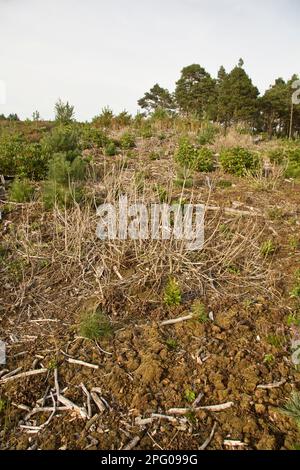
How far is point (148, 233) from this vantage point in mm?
3832

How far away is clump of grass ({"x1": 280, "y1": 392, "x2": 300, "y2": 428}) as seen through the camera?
84.6 inches

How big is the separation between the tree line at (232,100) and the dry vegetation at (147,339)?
20189mm

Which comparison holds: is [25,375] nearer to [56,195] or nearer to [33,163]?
[56,195]

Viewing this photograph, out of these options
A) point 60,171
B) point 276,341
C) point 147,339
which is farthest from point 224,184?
point 147,339

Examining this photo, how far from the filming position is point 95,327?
9.30 ft

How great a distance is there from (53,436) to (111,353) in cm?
71

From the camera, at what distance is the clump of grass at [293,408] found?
2148mm

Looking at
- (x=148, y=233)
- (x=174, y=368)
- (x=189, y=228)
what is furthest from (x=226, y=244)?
(x=174, y=368)

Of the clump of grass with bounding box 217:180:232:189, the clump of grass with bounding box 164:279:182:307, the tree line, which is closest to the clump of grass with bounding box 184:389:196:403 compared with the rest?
the clump of grass with bounding box 164:279:182:307

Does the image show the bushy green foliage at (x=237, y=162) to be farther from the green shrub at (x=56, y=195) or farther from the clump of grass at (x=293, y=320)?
the clump of grass at (x=293, y=320)

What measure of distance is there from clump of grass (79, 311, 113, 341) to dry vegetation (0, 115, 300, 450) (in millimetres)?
11

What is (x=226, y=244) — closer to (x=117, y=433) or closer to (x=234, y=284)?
(x=234, y=284)

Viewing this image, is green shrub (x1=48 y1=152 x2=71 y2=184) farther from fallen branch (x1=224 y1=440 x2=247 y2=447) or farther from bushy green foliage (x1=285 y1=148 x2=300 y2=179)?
bushy green foliage (x1=285 y1=148 x2=300 y2=179)
